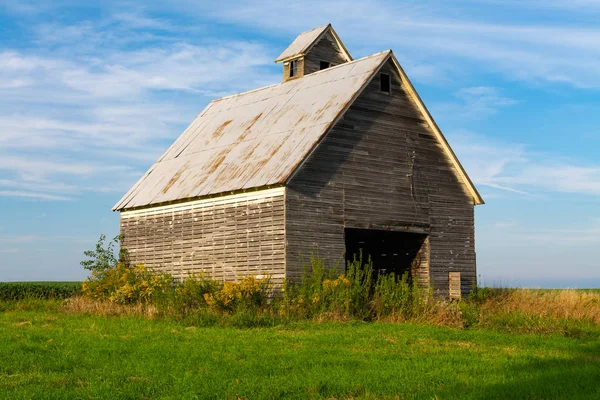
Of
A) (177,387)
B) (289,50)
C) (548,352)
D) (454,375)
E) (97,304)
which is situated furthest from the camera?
(289,50)

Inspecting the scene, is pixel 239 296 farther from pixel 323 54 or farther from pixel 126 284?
pixel 323 54

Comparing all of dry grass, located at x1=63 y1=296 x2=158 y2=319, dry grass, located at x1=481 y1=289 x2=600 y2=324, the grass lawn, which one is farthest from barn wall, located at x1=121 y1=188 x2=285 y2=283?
dry grass, located at x1=481 y1=289 x2=600 y2=324

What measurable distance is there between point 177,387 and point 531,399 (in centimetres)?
496

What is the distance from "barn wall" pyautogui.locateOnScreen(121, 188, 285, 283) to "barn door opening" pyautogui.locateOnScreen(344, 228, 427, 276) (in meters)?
3.57

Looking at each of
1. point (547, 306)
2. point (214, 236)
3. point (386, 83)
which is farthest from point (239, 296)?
point (386, 83)

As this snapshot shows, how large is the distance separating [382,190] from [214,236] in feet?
19.4

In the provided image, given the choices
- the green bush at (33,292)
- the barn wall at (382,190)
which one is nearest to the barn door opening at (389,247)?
the barn wall at (382,190)

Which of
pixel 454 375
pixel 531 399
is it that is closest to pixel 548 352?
pixel 454 375

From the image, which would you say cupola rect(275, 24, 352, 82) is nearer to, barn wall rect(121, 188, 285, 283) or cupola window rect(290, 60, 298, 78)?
cupola window rect(290, 60, 298, 78)

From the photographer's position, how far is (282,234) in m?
23.5

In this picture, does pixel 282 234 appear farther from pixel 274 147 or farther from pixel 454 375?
pixel 454 375

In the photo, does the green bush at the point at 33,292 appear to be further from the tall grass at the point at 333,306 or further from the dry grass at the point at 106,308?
the tall grass at the point at 333,306

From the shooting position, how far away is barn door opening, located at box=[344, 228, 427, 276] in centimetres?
2733

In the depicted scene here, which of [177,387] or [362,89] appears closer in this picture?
[177,387]
